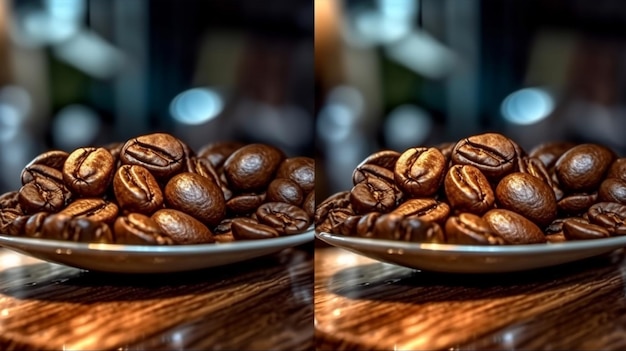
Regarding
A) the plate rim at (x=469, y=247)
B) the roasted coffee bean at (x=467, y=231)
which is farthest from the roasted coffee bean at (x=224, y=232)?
the roasted coffee bean at (x=467, y=231)

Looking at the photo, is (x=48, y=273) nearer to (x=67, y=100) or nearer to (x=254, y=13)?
(x=67, y=100)

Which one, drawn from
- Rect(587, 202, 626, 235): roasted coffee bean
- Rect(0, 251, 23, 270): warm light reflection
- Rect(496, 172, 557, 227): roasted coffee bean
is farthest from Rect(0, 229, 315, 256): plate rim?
Rect(587, 202, 626, 235): roasted coffee bean

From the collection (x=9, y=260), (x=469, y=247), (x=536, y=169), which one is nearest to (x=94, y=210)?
(x=9, y=260)

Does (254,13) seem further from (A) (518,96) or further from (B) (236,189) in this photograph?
(A) (518,96)

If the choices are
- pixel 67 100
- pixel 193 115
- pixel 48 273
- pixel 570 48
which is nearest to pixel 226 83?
pixel 193 115

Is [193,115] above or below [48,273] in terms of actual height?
above

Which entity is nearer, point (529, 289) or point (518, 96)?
point (529, 289)

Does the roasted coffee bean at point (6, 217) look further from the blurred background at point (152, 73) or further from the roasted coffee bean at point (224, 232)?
the roasted coffee bean at point (224, 232)

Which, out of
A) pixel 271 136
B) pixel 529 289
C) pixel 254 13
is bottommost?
pixel 529 289
